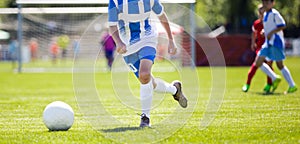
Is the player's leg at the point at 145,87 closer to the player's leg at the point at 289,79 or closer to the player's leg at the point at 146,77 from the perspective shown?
the player's leg at the point at 146,77

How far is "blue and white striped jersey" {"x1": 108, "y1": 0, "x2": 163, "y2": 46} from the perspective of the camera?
324 inches

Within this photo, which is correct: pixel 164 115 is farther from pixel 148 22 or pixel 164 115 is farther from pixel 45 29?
pixel 45 29

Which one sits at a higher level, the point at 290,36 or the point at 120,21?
the point at 120,21

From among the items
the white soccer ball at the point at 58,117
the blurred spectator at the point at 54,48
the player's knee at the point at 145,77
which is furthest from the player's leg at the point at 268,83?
the blurred spectator at the point at 54,48

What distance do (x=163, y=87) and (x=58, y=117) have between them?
1.70 meters

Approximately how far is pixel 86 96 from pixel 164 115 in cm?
540

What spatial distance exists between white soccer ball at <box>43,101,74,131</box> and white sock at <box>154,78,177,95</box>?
4.68ft

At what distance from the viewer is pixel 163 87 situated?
8977 millimetres

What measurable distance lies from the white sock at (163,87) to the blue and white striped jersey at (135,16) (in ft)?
2.52

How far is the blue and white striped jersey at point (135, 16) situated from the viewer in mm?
8242

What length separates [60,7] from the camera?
992 inches

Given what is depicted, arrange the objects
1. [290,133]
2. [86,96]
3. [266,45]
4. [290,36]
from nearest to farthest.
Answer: [290,133], [266,45], [86,96], [290,36]

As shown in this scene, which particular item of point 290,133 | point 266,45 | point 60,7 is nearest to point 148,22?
point 290,133

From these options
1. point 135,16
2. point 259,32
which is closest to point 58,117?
point 135,16
